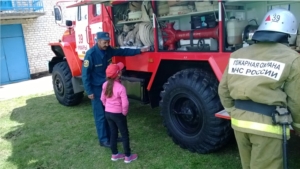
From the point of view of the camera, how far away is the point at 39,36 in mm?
12250

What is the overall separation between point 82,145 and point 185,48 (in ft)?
7.15

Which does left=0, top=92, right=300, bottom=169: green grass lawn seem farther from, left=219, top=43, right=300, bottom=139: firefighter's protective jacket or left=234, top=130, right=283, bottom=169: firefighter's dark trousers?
left=219, top=43, right=300, bottom=139: firefighter's protective jacket

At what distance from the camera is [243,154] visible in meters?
2.54

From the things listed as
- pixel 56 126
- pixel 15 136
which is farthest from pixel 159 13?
pixel 15 136

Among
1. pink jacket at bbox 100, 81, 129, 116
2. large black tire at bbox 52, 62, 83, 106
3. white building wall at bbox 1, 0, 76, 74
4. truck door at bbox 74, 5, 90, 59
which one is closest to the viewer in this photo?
pink jacket at bbox 100, 81, 129, 116

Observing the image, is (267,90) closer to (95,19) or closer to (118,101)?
(118,101)

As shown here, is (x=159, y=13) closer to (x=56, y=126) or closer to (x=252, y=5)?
(x=252, y=5)

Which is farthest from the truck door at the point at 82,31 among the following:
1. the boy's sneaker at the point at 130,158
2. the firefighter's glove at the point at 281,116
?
the firefighter's glove at the point at 281,116

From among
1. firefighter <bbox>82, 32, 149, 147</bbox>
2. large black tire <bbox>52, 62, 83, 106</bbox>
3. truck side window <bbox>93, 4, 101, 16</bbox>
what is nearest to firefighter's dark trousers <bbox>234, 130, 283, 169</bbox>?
firefighter <bbox>82, 32, 149, 147</bbox>

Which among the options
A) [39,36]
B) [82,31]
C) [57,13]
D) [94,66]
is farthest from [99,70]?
[39,36]

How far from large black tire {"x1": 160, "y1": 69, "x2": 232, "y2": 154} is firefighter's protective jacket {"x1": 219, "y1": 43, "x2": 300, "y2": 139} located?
1101 mm

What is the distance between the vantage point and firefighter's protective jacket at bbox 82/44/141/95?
4137 mm

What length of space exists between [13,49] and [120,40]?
27.2ft

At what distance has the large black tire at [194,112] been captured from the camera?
3.53 meters
